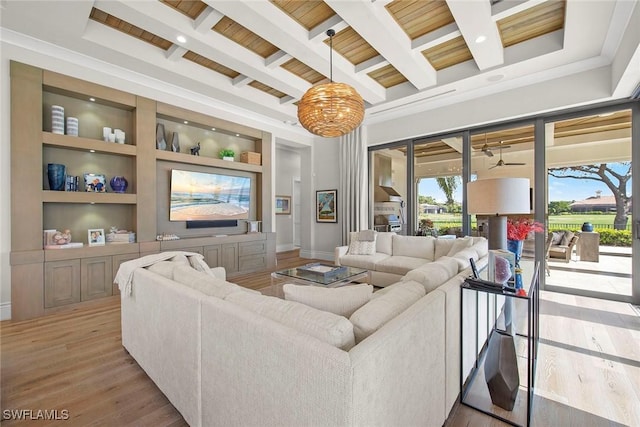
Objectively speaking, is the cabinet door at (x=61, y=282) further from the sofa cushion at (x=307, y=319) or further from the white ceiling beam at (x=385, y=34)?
the white ceiling beam at (x=385, y=34)

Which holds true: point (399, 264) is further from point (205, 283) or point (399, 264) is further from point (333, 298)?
point (205, 283)

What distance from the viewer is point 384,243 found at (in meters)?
4.93

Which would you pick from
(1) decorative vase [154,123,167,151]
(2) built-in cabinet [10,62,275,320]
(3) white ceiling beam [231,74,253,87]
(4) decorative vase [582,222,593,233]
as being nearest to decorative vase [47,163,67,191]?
(2) built-in cabinet [10,62,275,320]

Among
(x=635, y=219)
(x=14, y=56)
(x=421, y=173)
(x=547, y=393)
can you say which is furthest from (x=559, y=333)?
(x=14, y=56)

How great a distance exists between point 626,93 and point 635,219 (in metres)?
1.60

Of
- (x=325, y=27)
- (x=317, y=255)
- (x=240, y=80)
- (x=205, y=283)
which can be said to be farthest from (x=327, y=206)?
(x=205, y=283)

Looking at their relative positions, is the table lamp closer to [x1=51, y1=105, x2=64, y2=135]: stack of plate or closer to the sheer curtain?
the sheer curtain

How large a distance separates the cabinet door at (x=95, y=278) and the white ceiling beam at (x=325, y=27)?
12.5ft

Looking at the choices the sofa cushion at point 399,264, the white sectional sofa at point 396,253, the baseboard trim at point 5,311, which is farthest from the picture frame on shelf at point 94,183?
the sofa cushion at point 399,264

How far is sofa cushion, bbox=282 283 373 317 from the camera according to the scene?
4.55ft

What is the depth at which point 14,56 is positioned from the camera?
3084 mm

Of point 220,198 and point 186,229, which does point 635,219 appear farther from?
point 186,229

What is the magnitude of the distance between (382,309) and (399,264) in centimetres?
300

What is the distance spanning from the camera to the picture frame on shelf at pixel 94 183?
373 cm
